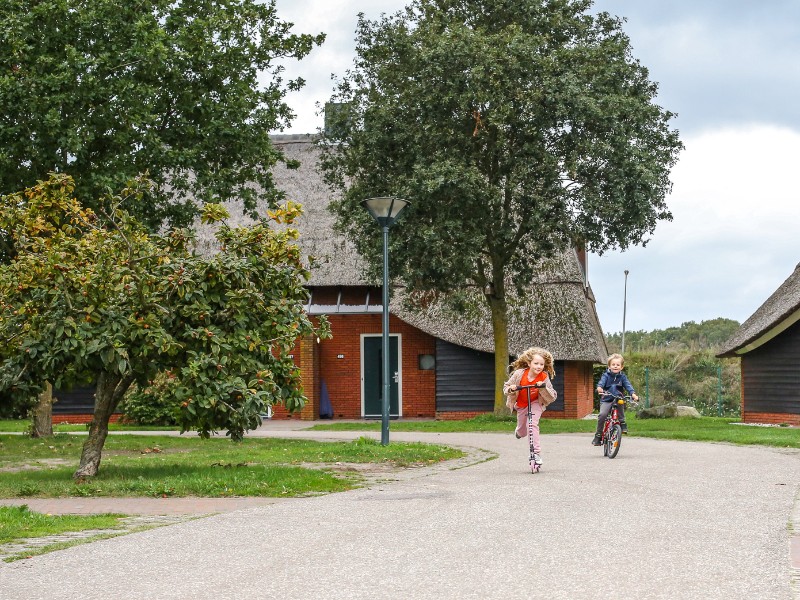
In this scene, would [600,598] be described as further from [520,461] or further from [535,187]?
[535,187]

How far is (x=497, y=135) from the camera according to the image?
96.4ft

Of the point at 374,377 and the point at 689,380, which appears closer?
the point at 374,377

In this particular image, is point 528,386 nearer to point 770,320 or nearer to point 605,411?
point 605,411

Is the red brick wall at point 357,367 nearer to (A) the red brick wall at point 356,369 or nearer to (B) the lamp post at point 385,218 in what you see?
(A) the red brick wall at point 356,369

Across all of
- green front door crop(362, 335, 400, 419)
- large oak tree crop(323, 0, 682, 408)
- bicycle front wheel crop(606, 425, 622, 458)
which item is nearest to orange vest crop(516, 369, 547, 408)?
bicycle front wheel crop(606, 425, 622, 458)

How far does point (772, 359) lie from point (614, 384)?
16.6 meters

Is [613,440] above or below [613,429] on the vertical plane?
below

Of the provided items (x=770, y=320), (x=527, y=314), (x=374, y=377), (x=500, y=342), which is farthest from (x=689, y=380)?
(x=500, y=342)

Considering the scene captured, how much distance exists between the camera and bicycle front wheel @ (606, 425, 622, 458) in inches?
678

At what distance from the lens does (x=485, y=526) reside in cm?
902

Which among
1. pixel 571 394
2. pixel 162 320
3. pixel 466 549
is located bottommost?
pixel 466 549

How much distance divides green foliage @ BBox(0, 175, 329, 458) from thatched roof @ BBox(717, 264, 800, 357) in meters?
19.1

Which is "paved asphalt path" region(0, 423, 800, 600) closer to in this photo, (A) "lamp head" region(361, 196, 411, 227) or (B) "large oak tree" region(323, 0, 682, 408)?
(A) "lamp head" region(361, 196, 411, 227)

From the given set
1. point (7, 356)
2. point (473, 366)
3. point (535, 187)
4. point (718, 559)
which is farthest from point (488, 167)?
point (718, 559)
